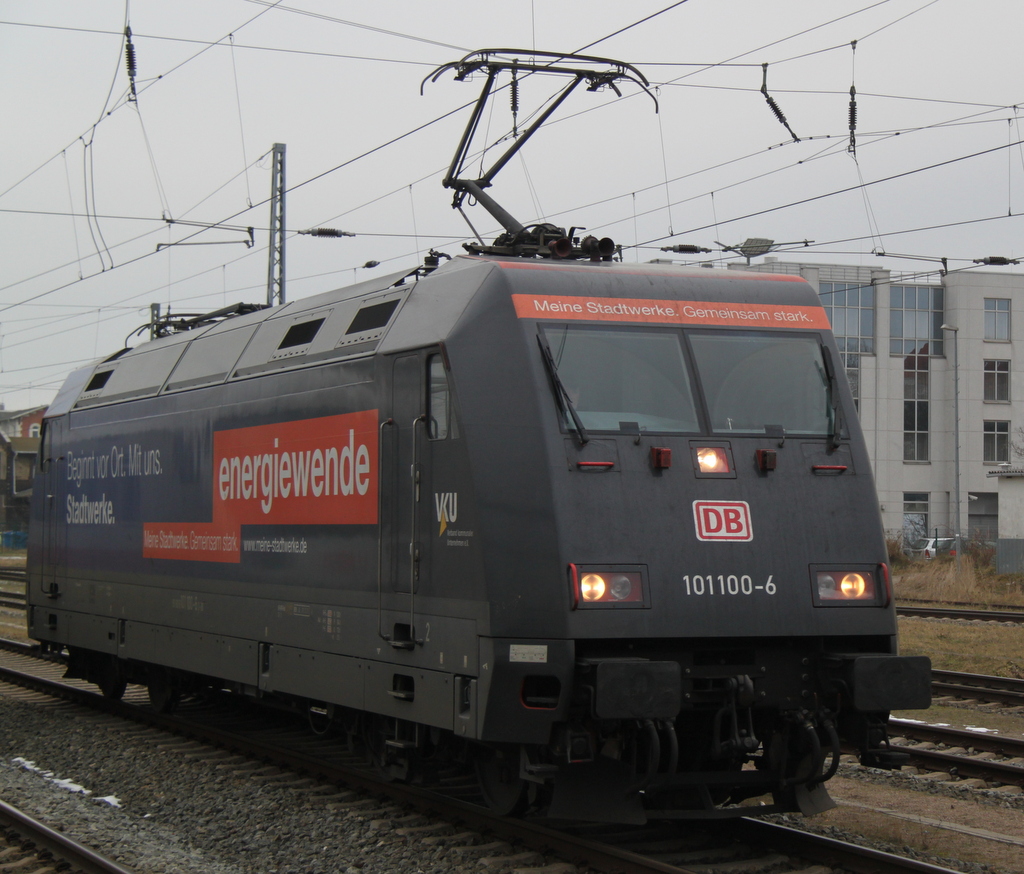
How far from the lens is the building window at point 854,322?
179ft

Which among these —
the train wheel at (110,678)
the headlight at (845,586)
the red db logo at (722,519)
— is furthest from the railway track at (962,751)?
the train wheel at (110,678)

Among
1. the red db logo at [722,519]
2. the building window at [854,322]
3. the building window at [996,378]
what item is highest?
the building window at [854,322]

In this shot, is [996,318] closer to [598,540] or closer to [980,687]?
[980,687]

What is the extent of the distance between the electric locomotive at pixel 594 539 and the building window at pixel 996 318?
5138 centimetres

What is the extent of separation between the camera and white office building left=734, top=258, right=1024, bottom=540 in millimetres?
55031

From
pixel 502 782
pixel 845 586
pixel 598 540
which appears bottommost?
pixel 502 782

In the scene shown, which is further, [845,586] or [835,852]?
[845,586]

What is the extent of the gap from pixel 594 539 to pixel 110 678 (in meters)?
8.86

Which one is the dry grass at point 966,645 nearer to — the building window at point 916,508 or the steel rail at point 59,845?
the steel rail at point 59,845

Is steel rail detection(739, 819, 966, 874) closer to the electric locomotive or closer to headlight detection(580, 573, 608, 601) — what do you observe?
the electric locomotive

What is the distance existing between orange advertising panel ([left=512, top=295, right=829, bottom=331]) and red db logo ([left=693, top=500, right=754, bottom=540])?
120cm

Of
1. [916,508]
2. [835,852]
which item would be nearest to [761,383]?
[835,852]

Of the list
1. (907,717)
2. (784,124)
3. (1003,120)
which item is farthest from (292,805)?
(1003,120)

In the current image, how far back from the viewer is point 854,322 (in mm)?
54906
